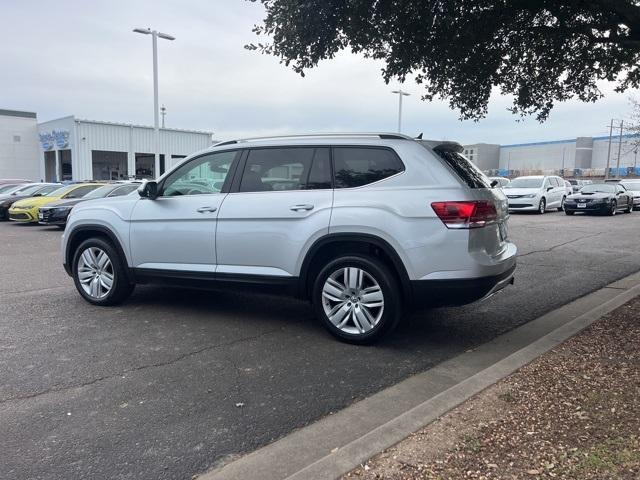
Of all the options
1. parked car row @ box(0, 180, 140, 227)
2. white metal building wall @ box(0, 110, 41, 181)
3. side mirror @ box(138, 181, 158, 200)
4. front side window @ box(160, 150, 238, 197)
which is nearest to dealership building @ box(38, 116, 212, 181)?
white metal building wall @ box(0, 110, 41, 181)

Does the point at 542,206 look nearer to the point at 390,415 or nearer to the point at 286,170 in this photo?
the point at 286,170

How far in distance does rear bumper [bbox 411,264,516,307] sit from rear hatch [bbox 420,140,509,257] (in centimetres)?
28

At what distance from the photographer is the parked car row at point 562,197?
21562 millimetres

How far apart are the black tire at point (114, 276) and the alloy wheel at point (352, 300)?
104 inches

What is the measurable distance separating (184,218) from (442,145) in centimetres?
279

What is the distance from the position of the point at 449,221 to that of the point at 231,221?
7.17ft

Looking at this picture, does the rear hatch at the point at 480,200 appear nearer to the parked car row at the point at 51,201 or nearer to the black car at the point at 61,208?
the parked car row at the point at 51,201

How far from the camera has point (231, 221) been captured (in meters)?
5.30

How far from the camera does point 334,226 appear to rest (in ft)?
15.7

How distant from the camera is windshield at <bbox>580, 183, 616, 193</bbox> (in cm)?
2248

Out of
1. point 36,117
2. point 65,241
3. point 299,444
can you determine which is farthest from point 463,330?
point 36,117

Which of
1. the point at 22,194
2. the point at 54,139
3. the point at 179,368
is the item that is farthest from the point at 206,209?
the point at 54,139

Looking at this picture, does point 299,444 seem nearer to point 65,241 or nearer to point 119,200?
point 119,200

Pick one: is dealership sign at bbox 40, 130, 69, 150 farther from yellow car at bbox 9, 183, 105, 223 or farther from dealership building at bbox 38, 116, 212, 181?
yellow car at bbox 9, 183, 105, 223
